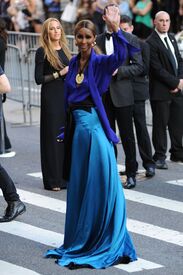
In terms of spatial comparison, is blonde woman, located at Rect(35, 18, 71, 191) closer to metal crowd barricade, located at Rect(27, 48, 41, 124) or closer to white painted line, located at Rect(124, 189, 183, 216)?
white painted line, located at Rect(124, 189, 183, 216)

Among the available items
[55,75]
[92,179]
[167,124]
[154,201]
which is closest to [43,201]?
[154,201]

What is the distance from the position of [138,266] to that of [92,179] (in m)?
0.81

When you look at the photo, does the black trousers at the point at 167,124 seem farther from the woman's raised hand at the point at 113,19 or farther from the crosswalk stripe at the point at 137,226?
the woman's raised hand at the point at 113,19

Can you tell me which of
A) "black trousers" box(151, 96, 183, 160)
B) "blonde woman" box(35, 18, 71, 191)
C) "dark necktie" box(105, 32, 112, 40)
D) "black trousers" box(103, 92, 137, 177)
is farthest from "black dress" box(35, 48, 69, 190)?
"black trousers" box(151, 96, 183, 160)

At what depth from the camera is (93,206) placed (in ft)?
25.1

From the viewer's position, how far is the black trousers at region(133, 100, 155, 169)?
11.2 m

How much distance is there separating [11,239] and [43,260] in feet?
2.61

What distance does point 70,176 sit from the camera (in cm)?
781

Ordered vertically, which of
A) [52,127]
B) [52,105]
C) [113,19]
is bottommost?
[52,127]

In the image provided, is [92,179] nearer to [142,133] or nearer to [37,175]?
[142,133]

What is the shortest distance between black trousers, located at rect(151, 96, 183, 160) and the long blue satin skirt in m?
4.40

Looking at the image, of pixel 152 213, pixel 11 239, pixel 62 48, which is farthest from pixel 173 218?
pixel 62 48

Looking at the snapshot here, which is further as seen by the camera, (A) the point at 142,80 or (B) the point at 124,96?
(A) the point at 142,80

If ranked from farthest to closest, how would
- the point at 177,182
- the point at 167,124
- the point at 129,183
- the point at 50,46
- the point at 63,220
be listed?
the point at 167,124 → the point at 177,182 → the point at 129,183 → the point at 50,46 → the point at 63,220
